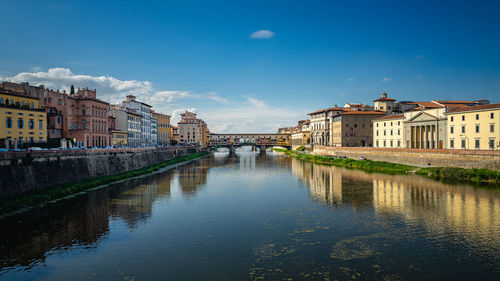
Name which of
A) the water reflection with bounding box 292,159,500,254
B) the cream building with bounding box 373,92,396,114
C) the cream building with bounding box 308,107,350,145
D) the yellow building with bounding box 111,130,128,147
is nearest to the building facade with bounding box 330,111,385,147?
the cream building with bounding box 373,92,396,114

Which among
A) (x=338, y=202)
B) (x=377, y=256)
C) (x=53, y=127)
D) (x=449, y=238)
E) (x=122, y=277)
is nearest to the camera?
(x=122, y=277)

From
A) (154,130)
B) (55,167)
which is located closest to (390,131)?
(55,167)

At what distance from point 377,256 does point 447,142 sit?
4237 centimetres

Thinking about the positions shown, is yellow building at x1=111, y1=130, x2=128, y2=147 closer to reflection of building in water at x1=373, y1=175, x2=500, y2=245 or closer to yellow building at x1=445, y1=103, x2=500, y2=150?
reflection of building in water at x1=373, y1=175, x2=500, y2=245

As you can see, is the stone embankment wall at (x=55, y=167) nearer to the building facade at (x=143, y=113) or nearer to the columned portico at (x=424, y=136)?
the building facade at (x=143, y=113)

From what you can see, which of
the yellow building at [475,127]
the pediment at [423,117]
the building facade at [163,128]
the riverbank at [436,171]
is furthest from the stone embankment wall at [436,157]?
the building facade at [163,128]

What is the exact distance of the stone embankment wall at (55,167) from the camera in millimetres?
25547

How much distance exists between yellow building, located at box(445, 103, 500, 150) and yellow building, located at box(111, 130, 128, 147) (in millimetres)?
58972

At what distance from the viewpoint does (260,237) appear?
1852 cm

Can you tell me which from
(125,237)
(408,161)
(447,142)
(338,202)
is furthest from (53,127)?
(447,142)

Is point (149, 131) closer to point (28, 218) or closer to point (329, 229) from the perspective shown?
point (28, 218)

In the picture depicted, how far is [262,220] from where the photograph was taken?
22.3 meters

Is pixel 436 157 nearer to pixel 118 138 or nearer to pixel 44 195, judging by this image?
pixel 44 195

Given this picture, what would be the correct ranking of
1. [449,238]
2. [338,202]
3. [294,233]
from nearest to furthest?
1. [449,238]
2. [294,233]
3. [338,202]
